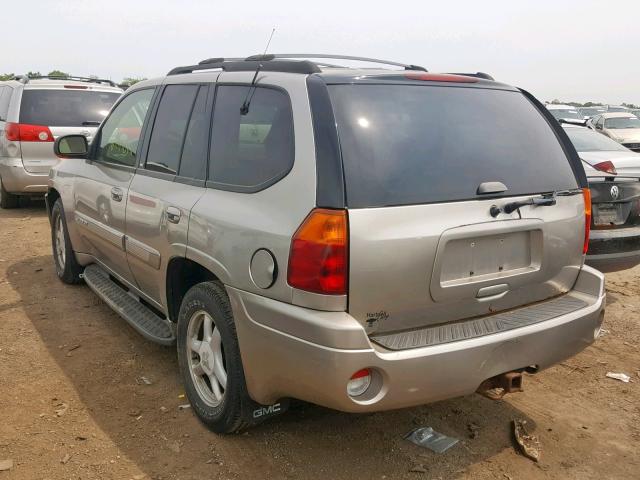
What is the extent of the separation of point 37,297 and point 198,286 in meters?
2.82

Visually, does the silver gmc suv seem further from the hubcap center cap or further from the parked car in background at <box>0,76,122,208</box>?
the parked car in background at <box>0,76,122,208</box>

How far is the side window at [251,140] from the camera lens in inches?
110

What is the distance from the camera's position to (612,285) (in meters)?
6.17

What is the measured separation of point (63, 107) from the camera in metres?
8.92

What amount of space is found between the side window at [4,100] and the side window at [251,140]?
7.20 meters

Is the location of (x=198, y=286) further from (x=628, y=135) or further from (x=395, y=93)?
(x=628, y=135)

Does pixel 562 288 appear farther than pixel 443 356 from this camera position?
Yes

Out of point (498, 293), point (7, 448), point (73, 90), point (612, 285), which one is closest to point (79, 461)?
point (7, 448)

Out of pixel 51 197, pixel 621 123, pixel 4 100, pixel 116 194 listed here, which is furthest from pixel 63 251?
pixel 621 123

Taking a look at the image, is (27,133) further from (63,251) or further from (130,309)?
(130,309)

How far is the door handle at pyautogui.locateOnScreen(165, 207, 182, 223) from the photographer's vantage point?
3307mm

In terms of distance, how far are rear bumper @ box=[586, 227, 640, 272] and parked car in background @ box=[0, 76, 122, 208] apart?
6701mm

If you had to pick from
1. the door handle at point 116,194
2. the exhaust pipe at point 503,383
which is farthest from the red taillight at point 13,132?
the exhaust pipe at point 503,383

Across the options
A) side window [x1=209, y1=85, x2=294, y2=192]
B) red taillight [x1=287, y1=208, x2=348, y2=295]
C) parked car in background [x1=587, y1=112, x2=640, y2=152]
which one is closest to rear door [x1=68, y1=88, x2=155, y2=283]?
side window [x1=209, y1=85, x2=294, y2=192]
